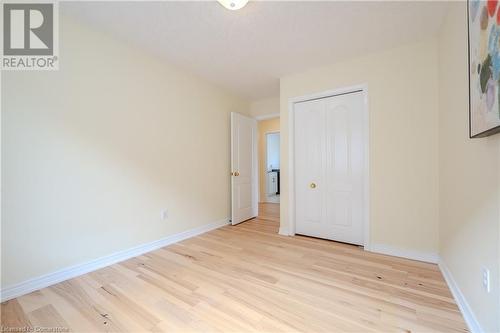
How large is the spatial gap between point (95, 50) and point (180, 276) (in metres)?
2.49

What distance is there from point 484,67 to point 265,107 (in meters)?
3.45

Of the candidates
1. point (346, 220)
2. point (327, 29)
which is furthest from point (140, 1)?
point (346, 220)

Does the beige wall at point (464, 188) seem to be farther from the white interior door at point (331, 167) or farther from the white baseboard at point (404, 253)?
the white interior door at point (331, 167)

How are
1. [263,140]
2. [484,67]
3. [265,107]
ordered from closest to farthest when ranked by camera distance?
1. [484,67]
2. [265,107]
3. [263,140]

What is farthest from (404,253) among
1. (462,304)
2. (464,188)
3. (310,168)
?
(310,168)

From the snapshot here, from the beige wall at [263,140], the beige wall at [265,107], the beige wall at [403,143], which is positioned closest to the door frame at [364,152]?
the beige wall at [403,143]

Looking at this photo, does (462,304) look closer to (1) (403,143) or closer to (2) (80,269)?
(1) (403,143)

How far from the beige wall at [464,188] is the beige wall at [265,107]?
254 centimetres

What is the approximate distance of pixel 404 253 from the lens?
7.70ft

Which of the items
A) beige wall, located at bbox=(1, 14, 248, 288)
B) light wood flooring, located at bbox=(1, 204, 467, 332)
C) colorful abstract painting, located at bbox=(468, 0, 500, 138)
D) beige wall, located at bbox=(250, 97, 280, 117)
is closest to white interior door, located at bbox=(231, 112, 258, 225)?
beige wall, located at bbox=(250, 97, 280, 117)

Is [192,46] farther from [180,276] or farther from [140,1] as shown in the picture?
[180,276]

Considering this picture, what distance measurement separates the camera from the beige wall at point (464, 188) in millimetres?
1110

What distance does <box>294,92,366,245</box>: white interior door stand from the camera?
2.71m

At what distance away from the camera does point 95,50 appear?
2.12 metres
